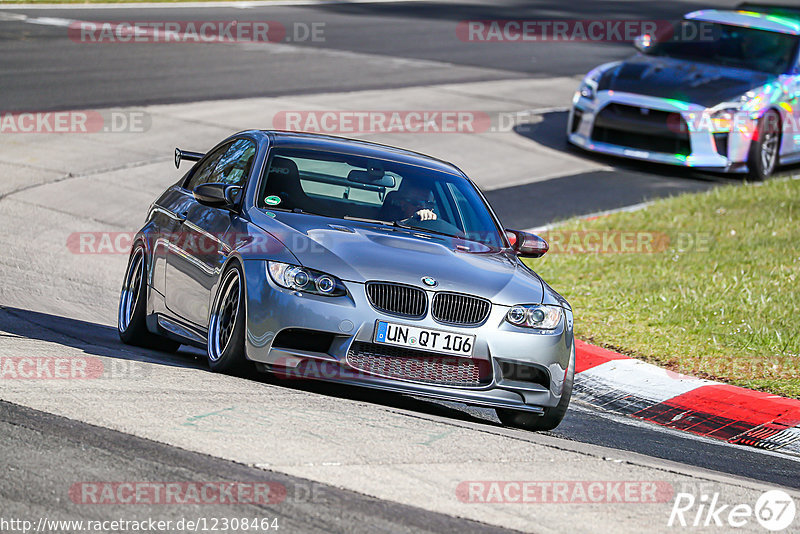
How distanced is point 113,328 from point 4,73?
38.0ft

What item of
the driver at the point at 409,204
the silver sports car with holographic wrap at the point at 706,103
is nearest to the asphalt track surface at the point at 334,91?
the silver sports car with holographic wrap at the point at 706,103

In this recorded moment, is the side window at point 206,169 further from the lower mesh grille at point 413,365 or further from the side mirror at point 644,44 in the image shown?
the side mirror at point 644,44

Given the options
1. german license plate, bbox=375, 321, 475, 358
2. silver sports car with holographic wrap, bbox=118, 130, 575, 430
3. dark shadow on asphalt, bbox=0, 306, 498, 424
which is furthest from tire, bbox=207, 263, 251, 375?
german license plate, bbox=375, 321, 475, 358

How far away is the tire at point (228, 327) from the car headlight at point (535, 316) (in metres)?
1.43

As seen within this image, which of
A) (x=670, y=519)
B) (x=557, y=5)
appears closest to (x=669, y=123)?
(x=670, y=519)

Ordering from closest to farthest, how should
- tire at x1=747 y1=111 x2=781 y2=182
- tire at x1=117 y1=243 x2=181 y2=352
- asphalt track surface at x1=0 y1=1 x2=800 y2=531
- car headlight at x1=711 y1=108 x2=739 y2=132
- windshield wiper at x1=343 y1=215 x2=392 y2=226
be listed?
1. asphalt track surface at x1=0 y1=1 x2=800 y2=531
2. windshield wiper at x1=343 y1=215 x2=392 y2=226
3. tire at x1=117 y1=243 x2=181 y2=352
4. car headlight at x1=711 y1=108 x2=739 y2=132
5. tire at x1=747 y1=111 x2=781 y2=182

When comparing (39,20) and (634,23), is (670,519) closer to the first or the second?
(39,20)

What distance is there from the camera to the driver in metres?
7.79

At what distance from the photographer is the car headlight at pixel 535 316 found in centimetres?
686

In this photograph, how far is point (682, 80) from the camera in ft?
56.6

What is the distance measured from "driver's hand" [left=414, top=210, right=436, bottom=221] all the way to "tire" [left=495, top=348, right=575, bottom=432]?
1.33 metres

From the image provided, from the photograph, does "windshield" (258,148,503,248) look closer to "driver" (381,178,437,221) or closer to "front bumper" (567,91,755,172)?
"driver" (381,178,437,221)

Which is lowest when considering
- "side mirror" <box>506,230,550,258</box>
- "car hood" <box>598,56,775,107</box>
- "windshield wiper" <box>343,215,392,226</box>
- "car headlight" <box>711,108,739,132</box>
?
"car headlight" <box>711,108,739,132</box>

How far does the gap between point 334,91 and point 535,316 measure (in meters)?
14.2
